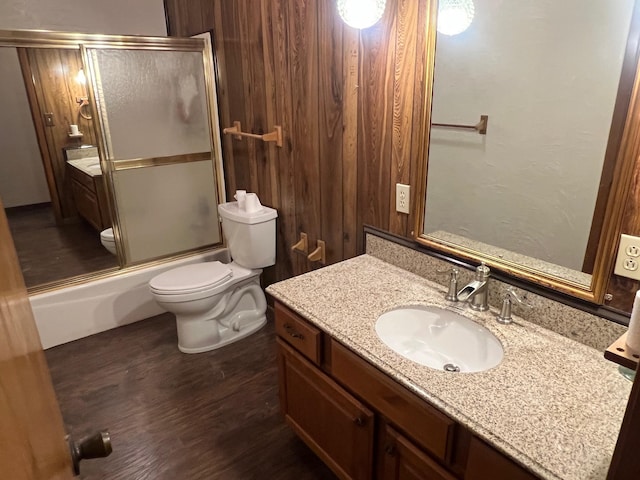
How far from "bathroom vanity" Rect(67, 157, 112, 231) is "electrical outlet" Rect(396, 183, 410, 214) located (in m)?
2.07

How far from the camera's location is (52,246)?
3162 millimetres

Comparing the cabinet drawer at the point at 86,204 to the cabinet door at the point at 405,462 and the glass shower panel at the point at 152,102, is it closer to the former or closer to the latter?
the glass shower panel at the point at 152,102

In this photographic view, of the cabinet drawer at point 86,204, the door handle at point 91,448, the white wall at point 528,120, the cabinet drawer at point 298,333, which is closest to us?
the door handle at point 91,448

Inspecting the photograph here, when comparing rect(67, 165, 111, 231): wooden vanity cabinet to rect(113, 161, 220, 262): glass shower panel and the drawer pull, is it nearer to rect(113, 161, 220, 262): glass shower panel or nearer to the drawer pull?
rect(113, 161, 220, 262): glass shower panel

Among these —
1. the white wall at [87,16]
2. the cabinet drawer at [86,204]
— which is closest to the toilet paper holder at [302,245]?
the cabinet drawer at [86,204]

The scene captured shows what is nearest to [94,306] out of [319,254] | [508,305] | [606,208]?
[319,254]

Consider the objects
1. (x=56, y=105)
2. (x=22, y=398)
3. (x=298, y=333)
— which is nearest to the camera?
(x=22, y=398)

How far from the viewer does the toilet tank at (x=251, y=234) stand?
2570 millimetres

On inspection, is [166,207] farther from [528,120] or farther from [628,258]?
[628,258]

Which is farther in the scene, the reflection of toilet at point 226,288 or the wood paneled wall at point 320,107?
the reflection of toilet at point 226,288

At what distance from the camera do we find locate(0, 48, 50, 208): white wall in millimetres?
2975

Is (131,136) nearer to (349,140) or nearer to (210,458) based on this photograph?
(349,140)

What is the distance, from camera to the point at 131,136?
9.14 ft

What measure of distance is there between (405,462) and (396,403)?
0.19 m
